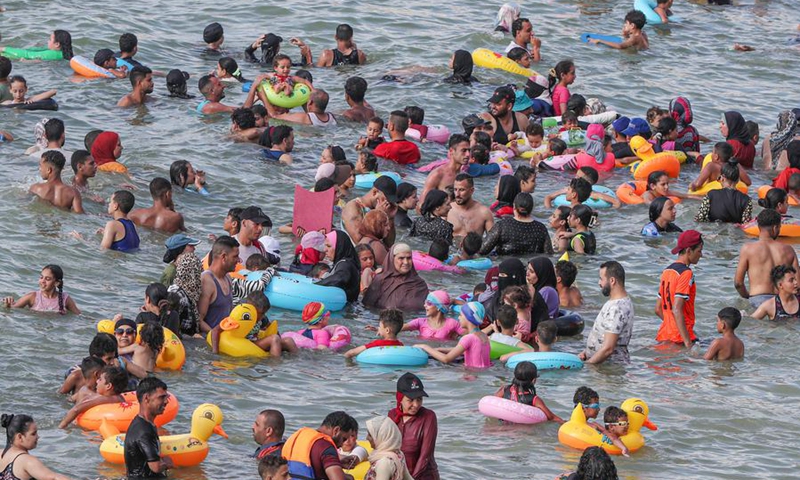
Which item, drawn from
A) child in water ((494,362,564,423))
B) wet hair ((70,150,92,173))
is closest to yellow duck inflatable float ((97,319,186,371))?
child in water ((494,362,564,423))

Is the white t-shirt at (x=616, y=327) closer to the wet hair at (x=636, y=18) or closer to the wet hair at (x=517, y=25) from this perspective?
the wet hair at (x=517, y=25)

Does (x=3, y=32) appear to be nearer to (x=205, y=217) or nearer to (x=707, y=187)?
(x=205, y=217)

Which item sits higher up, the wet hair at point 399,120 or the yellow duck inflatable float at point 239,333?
the wet hair at point 399,120

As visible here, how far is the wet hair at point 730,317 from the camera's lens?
506 inches

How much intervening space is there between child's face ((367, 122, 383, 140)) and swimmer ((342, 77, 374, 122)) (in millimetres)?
1542

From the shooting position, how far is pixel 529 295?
13055mm

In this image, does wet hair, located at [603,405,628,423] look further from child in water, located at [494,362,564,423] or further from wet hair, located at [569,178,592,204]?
wet hair, located at [569,178,592,204]

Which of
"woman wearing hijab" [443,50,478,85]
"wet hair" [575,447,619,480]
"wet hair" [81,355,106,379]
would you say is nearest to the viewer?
"wet hair" [575,447,619,480]

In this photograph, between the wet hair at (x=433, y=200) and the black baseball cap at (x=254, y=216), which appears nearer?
the black baseball cap at (x=254, y=216)

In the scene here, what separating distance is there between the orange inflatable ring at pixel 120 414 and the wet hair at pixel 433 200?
6.00m

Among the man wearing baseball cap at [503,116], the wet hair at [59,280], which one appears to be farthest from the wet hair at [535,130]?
the wet hair at [59,280]

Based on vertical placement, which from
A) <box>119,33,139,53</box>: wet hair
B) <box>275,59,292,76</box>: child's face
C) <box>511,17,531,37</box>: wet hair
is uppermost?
<box>511,17,531,37</box>: wet hair

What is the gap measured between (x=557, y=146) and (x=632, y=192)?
1.52 m

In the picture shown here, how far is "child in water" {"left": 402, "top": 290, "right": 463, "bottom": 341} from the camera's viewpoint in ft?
43.5
